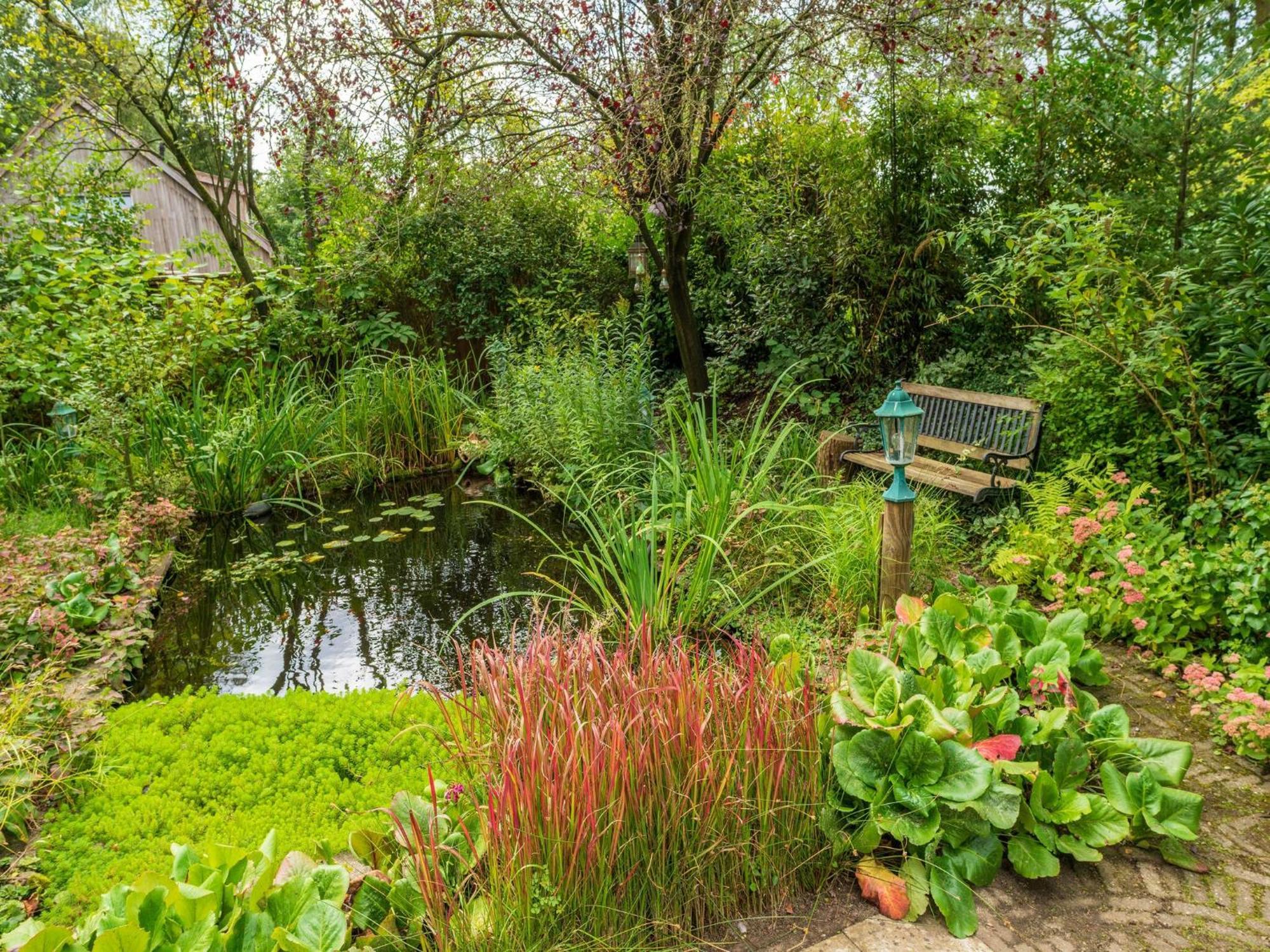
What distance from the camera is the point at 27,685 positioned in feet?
8.87

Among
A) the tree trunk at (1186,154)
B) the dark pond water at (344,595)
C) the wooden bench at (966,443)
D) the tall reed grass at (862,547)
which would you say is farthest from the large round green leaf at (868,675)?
the tree trunk at (1186,154)

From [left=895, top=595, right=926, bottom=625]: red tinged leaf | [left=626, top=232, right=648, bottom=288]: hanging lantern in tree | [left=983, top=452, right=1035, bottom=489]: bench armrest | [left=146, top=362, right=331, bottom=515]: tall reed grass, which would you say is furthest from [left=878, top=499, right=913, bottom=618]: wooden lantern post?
[left=626, top=232, right=648, bottom=288]: hanging lantern in tree

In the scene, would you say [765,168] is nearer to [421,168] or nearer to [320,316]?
[421,168]

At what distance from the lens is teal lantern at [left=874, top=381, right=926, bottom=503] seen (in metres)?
2.82

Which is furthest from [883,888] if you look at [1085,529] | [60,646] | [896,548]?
[60,646]

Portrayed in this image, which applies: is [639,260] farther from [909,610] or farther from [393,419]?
[909,610]

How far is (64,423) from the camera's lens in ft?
17.9

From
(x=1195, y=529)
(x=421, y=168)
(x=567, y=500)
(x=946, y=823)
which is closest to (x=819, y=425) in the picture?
(x=567, y=500)

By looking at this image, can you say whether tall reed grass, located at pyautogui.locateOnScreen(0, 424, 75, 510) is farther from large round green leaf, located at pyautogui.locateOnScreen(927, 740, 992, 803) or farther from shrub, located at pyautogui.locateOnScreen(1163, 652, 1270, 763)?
shrub, located at pyautogui.locateOnScreen(1163, 652, 1270, 763)

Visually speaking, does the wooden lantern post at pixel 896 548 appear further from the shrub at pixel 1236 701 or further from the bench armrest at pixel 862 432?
the bench armrest at pixel 862 432

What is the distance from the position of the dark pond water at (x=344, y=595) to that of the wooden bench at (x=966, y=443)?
2217mm

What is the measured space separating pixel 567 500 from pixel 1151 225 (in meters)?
4.07

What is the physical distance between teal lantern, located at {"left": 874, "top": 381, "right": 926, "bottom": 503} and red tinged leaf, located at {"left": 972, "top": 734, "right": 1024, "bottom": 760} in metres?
1.02

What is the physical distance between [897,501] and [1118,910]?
143 centimetres
